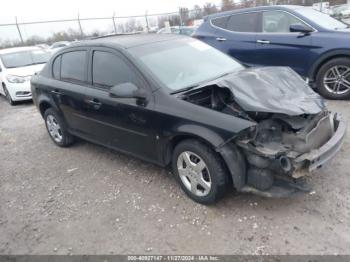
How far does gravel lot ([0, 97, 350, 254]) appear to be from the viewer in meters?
2.88

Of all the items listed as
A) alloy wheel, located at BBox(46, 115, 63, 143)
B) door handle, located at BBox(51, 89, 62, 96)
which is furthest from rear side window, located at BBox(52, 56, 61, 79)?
alloy wheel, located at BBox(46, 115, 63, 143)

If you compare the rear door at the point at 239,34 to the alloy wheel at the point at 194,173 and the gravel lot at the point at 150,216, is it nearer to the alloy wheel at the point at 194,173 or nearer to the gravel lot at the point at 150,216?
the gravel lot at the point at 150,216

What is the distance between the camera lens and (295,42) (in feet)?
19.7

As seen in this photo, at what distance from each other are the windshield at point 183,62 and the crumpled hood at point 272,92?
383mm

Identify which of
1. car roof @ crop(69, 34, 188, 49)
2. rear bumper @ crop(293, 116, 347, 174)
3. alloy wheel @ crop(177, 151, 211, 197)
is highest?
car roof @ crop(69, 34, 188, 49)

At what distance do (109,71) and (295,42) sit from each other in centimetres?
370

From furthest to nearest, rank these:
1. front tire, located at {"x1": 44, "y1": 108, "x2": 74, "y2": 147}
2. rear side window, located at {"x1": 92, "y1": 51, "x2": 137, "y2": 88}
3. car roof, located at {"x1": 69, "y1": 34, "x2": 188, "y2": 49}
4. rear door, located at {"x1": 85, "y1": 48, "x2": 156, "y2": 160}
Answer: front tire, located at {"x1": 44, "y1": 108, "x2": 74, "y2": 147}
car roof, located at {"x1": 69, "y1": 34, "x2": 188, "y2": 49}
rear side window, located at {"x1": 92, "y1": 51, "x2": 137, "y2": 88}
rear door, located at {"x1": 85, "y1": 48, "x2": 156, "y2": 160}

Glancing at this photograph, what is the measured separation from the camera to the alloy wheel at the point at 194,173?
3277mm

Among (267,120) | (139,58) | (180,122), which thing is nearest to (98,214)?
(180,122)

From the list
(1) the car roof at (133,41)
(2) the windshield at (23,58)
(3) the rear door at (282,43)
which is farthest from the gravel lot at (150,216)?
(2) the windshield at (23,58)

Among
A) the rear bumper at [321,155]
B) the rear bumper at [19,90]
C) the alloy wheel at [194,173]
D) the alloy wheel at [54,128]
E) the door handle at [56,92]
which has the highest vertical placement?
the door handle at [56,92]

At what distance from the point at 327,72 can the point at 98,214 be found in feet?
15.0

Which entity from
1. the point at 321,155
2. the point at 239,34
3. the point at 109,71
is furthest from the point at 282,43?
the point at 321,155

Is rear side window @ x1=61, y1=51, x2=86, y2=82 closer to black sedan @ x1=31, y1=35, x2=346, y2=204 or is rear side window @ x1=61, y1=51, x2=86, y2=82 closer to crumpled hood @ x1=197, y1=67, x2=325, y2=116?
black sedan @ x1=31, y1=35, x2=346, y2=204
